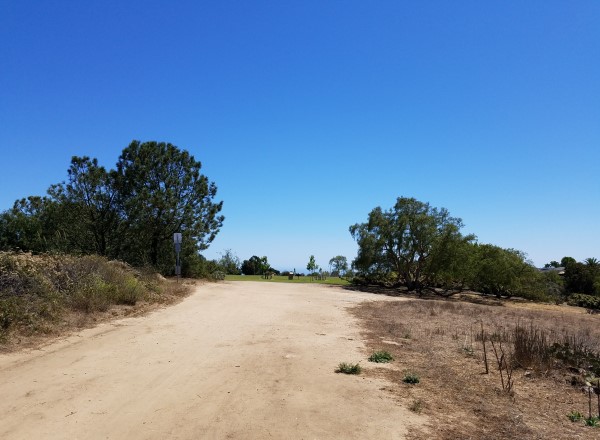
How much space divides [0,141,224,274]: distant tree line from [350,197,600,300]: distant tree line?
48.9 ft

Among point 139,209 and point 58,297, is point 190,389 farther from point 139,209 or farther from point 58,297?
point 139,209

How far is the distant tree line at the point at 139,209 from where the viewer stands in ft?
96.0

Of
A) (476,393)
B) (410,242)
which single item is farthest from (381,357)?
(410,242)

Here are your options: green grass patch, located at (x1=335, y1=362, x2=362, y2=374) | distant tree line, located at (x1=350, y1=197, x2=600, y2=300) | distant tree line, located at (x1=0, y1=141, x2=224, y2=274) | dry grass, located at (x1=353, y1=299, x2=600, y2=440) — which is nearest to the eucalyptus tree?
distant tree line, located at (x1=350, y1=197, x2=600, y2=300)

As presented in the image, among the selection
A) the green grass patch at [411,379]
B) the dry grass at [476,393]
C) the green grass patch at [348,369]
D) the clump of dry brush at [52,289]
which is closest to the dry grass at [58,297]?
the clump of dry brush at [52,289]

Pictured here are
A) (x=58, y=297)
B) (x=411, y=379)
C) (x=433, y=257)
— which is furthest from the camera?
(x=433, y=257)

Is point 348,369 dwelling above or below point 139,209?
below

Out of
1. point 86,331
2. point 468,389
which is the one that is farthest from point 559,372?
point 86,331

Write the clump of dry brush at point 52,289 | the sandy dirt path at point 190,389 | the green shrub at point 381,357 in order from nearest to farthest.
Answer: the sandy dirt path at point 190,389 → the green shrub at point 381,357 → the clump of dry brush at point 52,289

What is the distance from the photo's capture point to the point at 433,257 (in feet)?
120

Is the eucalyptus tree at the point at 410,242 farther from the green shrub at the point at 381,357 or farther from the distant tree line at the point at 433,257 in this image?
the green shrub at the point at 381,357

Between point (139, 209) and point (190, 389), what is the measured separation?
24571 mm

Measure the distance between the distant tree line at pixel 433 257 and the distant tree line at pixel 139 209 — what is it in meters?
14.9

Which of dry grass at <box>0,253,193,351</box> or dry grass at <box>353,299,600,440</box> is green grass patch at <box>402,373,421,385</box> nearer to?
dry grass at <box>353,299,600,440</box>
